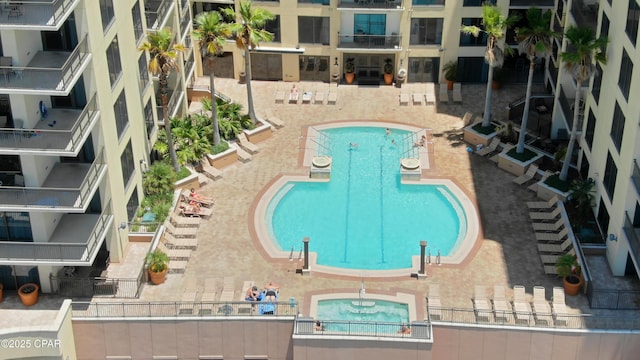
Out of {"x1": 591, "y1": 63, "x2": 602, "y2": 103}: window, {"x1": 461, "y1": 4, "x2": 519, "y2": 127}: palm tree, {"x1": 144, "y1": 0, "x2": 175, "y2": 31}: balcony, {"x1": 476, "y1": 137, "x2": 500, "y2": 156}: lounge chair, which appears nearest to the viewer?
{"x1": 591, "y1": 63, "x2": 602, "y2": 103}: window

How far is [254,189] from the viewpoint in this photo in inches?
2650

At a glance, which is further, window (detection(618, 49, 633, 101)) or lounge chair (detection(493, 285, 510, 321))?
window (detection(618, 49, 633, 101))

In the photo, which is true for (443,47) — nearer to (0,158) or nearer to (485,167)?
(485,167)

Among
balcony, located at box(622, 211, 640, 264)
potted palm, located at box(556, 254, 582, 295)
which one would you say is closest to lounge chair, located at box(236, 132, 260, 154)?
potted palm, located at box(556, 254, 582, 295)

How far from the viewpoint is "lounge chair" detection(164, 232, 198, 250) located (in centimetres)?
6056

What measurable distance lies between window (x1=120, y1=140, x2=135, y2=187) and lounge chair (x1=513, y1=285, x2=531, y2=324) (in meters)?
24.5

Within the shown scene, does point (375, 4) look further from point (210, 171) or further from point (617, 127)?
point (617, 127)

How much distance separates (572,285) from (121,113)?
94.0ft

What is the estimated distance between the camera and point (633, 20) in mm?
53781

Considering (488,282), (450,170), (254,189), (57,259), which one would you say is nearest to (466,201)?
(450,170)

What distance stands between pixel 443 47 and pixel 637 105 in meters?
28.2

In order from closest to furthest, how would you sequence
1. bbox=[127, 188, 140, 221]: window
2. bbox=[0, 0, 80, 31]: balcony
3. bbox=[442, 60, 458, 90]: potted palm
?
bbox=[0, 0, 80, 31]: balcony
bbox=[127, 188, 140, 221]: window
bbox=[442, 60, 458, 90]: potted palm

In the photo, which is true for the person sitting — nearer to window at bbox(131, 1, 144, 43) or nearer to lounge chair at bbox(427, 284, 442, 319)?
lounge chair at bbox(427, 284, 442, 319)

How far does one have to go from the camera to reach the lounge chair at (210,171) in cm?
6800
